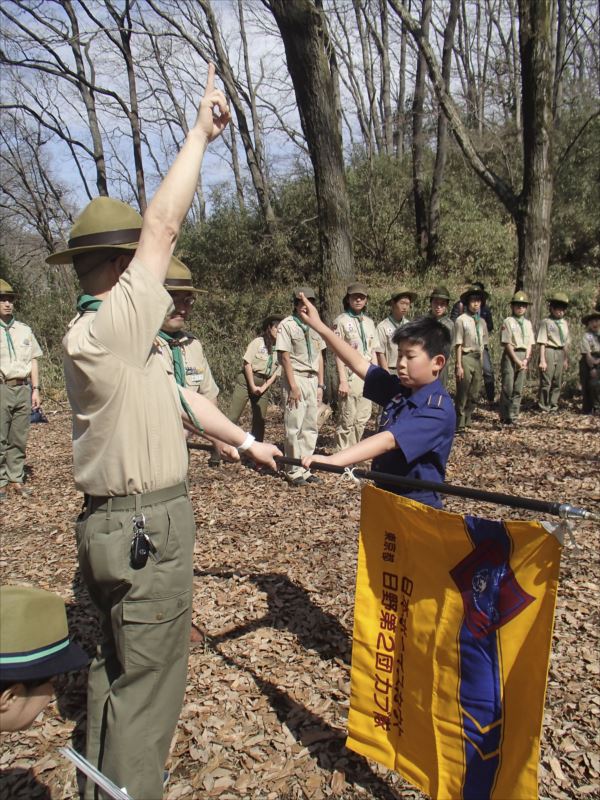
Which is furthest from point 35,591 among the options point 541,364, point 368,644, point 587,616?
point 541,364

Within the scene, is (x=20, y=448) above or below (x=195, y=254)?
below

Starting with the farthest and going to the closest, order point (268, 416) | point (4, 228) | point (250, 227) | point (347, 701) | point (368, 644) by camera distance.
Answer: point (4, 228)
point (250, 227)
point (268, 416)
point (347, 701)
point (368, 644)

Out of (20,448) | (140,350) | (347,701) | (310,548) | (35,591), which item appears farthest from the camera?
(20,448)

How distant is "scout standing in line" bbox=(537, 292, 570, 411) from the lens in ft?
37.0

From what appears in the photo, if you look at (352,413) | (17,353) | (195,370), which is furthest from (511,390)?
(17,353)

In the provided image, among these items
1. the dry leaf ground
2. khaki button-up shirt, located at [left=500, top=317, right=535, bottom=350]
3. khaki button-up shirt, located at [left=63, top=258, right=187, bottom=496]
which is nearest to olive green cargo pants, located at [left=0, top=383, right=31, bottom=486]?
the dry leaf ground

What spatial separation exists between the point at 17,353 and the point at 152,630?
7032mm

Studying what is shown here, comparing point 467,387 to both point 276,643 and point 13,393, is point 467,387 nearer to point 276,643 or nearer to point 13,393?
point 13,393

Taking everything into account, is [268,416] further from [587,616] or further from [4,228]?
[4,228]

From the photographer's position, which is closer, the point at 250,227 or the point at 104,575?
the point at 104,575

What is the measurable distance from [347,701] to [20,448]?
6.34 meters

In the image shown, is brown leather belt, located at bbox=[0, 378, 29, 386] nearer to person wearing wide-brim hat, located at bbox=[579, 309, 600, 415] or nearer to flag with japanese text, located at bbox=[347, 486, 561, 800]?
flag with japanese text, located at bbox=[347, 486, 561, 800]

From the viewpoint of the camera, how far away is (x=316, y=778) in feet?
10.5

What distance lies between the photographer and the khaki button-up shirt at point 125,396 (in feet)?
6.88
